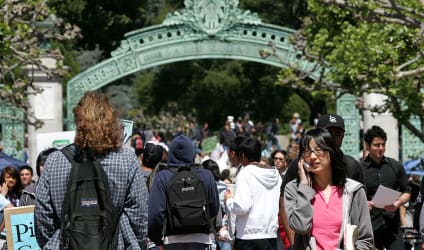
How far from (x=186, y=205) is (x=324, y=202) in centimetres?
268

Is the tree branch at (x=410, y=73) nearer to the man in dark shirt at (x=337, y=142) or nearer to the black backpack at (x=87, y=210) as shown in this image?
the man in dark shirt at (x=337, y=142)

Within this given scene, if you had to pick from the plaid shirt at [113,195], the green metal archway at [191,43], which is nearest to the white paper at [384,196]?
the plaid shirt at [113,195]

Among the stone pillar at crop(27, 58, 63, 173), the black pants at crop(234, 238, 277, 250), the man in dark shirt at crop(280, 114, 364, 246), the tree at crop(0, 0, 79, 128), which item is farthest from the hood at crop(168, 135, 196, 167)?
the stone pillar at crop(27, 58, 63, 173)

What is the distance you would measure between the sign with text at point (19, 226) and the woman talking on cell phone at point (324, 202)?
266 centimetres

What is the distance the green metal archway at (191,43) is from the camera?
28.1 meters

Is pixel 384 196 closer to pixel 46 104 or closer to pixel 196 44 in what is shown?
pixel 46 104

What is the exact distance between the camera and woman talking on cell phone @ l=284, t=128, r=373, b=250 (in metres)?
7.51

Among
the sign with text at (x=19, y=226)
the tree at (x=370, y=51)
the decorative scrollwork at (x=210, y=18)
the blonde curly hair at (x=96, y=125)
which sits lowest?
the sign with text at (x=19, y=226)

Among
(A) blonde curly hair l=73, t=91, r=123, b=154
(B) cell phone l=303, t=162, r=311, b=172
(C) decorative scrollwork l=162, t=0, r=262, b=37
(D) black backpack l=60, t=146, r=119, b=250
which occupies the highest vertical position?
(C) decorative scrollwork l=162, t=0, r=262, b=37

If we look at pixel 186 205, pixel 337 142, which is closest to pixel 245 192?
pixel 186 205

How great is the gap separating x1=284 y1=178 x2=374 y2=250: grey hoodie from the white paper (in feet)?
12.7

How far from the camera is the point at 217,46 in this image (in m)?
28.2

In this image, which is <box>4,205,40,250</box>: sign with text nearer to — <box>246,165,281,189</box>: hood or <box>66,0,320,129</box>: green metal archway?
<box>246,165,281,189</box>: hood

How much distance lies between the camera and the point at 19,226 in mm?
9617
